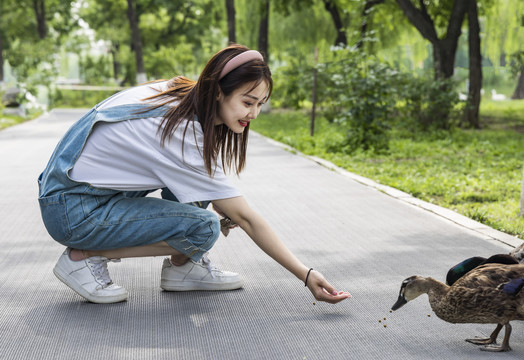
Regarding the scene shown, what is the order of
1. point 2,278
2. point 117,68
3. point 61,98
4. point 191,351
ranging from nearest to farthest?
point 191,351
point 2,278
point 61,98
point 117,68

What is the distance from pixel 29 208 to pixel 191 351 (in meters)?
4.01

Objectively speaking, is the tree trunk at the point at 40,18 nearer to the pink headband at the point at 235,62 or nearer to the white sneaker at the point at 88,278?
the white sneaker at the point at 88,278

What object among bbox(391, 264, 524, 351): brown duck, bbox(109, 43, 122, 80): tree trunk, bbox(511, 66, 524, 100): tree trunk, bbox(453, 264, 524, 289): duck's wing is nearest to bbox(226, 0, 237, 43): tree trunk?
bbox(511, 66, 524, 100): tree trunk

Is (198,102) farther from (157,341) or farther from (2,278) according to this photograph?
(2,278)

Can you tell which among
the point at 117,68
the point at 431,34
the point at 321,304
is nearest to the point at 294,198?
the point at 321,304

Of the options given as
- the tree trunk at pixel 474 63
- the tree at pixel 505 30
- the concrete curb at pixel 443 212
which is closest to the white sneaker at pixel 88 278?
the concrete curb at pixel 443 212

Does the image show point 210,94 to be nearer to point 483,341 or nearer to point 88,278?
point 88,278

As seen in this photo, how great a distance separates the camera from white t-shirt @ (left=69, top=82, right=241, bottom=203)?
10.4ft

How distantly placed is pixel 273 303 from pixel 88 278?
96 cm

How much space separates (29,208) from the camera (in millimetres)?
6477

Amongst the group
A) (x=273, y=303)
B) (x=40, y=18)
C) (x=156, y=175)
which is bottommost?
(x=273, y=303)

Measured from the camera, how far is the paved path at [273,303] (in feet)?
9.89

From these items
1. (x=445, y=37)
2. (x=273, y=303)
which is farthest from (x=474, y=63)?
(x=273, y=303)

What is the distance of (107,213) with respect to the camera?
3371 millimetres
